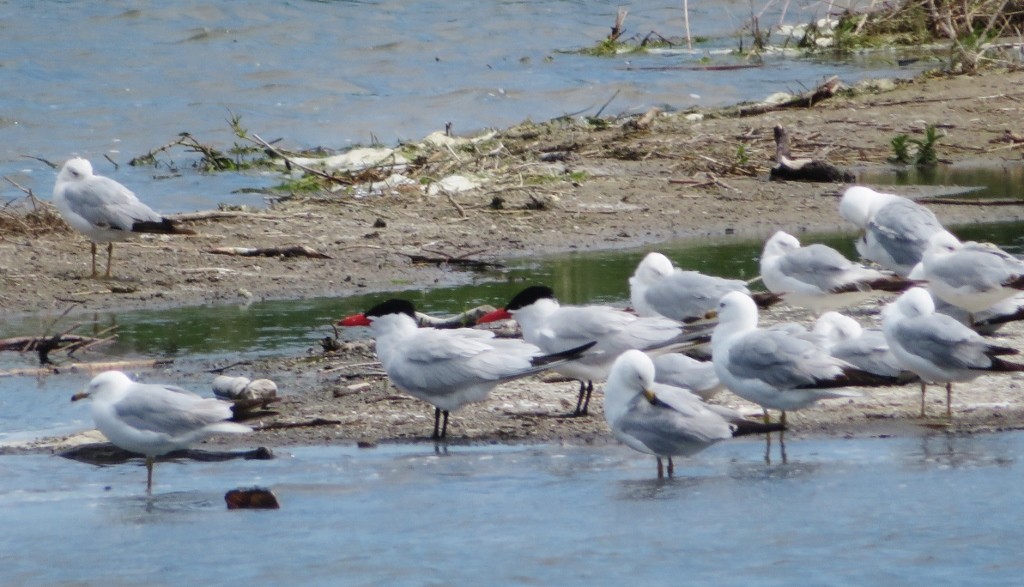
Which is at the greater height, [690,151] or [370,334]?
[690,151]

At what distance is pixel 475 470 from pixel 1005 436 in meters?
2.42

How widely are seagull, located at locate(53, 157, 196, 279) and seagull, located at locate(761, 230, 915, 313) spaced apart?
14.3 ft

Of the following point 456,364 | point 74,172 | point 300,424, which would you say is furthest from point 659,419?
point 74,172

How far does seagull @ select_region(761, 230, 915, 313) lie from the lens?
29.1 ft

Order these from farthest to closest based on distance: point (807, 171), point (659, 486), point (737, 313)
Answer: point (807, 171), point (737, 313), point (659, 486)

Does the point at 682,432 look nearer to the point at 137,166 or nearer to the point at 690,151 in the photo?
the point at 690,151

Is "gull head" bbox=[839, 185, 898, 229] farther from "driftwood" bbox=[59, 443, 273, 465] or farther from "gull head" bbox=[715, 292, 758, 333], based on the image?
"driftwood" bbox=[59, 443, 273, 465]

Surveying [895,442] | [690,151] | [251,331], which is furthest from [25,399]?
[690,151]

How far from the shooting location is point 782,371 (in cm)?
704

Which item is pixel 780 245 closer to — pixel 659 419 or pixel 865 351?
pixel 865 351

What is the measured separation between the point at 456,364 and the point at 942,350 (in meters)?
2.28

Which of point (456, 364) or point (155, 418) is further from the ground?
point (456, 364)

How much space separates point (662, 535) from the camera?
5805 millimetres

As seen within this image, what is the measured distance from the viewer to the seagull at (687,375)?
24.9 ft
